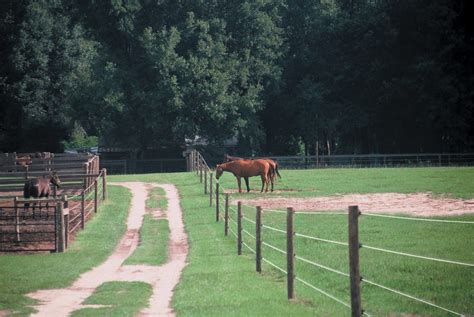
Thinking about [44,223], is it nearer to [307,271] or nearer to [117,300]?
[307,271]

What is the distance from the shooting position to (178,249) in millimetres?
22703

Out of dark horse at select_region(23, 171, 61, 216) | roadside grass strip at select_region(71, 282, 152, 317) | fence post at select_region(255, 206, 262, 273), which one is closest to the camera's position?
roadside grass strip at select_region(71, 282, 152, 317)

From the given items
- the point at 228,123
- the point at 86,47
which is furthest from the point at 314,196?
the point at 86,47

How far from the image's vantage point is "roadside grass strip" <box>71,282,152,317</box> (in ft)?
42.7

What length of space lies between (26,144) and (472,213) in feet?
159

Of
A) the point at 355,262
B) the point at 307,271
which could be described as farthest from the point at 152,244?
the point at 355,262

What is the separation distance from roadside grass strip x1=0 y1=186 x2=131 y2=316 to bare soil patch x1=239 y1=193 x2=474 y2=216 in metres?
6.95

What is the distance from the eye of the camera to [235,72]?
220ft

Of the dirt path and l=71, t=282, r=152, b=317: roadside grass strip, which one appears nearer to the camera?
l=71, t=282, r=152, b=317: roadside grass strip

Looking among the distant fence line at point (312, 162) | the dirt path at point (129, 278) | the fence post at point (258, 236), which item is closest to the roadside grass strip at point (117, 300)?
the dirt path at point (129, 278)

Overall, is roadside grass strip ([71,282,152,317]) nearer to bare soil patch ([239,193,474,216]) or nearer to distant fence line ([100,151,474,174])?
bare soil patch ([239,193,474,216])

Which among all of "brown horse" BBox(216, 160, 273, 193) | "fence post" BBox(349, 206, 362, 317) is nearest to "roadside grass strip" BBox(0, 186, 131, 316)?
"fence post" BBox(349, 206, 362, 317)

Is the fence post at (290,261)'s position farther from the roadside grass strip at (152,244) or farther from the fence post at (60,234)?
the fence post at (60,234)

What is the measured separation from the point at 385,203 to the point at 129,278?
1665 cm
